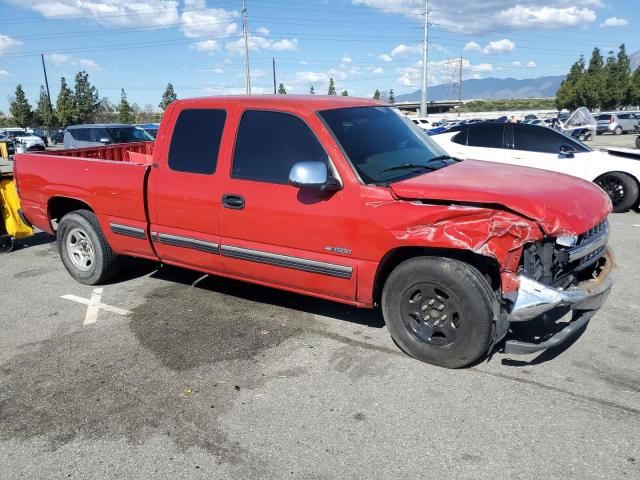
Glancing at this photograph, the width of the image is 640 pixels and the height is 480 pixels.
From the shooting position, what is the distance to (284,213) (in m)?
4.10

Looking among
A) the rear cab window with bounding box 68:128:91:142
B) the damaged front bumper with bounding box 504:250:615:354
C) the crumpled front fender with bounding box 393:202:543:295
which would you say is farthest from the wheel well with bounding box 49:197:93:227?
the rear cab window with bounding box 68:128:91:142

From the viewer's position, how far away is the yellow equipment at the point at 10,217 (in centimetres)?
718

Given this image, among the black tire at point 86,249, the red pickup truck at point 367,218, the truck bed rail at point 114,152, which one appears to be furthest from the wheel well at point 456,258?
the truck bed rail at point 114,152

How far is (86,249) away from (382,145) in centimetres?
364

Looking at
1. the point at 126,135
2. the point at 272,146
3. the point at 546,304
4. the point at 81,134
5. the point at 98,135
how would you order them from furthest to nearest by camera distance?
the point at 126,135
the point at 81,134
the point at 98,135
the point at 272,146
the point at 546,304

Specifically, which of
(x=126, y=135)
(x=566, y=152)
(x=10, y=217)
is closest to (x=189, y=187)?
(x=10, y=217)

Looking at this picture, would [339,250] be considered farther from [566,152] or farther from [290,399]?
[566,152]

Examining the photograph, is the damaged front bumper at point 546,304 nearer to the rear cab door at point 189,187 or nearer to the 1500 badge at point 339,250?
the 1500 badge at point 339,250

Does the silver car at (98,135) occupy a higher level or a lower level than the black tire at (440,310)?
higher

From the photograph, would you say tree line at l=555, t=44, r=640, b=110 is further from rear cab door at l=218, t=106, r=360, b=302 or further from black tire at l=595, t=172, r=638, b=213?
rear cab door at l=218, t=106, r=360, b=302

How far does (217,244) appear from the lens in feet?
15.0

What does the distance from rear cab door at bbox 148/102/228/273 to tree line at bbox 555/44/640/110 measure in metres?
63.4

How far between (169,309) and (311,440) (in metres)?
2.56

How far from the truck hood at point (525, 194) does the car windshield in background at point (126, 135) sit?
13.3 metres
